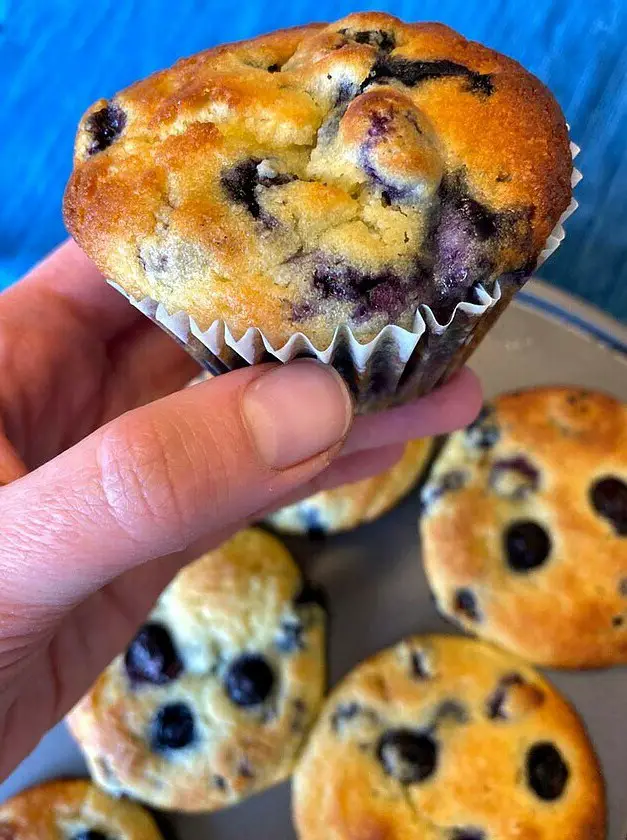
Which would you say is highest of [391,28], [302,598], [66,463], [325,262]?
A: [391,28]

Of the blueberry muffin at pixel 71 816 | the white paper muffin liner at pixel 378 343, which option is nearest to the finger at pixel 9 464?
the white paper muffin liner at pixel 378 343

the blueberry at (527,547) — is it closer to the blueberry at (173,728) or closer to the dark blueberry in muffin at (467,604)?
the dark blueberry in muffin at (467,604)

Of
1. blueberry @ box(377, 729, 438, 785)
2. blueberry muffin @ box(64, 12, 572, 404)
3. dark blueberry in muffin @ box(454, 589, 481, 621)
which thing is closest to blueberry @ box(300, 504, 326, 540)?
dark blueberry in muffin @ box(454, 589, 481, 621)

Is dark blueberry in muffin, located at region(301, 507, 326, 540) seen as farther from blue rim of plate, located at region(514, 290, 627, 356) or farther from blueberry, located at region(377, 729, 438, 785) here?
blue rim of plate, located at region(514, 290, 627, 356)

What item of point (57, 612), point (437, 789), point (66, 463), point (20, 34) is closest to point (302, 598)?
point (437, 789)

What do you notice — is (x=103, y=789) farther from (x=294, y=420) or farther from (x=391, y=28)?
(x=391, y=28)

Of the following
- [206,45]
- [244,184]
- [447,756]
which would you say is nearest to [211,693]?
[447,756]
